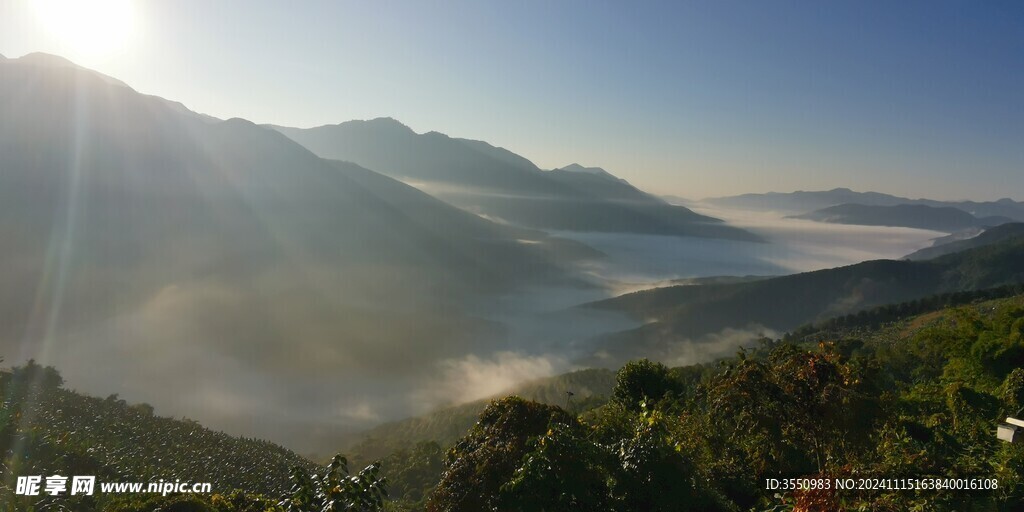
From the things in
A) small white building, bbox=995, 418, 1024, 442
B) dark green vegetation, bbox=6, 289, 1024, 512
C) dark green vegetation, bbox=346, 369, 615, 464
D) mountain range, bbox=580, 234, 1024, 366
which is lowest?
dark green vegetation, bbox=346, 369, 615, 464

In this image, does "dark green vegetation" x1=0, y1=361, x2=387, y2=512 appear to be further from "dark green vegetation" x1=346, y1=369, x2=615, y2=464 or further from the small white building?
"dark green vegetation" x1=346, y1=369, x2=615, y2=464

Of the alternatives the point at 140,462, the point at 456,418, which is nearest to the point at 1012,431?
the point at 140,462

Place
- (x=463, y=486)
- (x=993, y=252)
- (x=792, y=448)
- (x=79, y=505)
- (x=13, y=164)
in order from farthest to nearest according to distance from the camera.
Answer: (x=13, y=164) < (x=993, y=252) < (x=79, y=505) < (x=792, y=448) < (x=463, y=486)

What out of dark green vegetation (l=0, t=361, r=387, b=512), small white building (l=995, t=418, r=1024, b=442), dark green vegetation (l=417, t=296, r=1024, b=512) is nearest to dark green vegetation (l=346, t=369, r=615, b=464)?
dark green vegetation (l=0, t=361, r=387, b=512)

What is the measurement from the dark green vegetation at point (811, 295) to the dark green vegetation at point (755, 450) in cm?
15830

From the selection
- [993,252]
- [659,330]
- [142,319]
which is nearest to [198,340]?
[142,319]

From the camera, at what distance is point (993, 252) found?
161 m

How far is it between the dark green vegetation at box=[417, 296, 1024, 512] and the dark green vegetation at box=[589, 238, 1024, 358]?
158300mm

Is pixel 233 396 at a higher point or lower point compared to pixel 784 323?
lower

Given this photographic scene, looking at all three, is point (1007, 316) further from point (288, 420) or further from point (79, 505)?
→ point (288, 420)

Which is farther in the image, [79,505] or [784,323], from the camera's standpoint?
[784,323]

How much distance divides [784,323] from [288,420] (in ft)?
480

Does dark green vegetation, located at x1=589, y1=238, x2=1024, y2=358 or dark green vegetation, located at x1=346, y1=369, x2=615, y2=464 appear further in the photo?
dark green vegetation, located at x1=589, y1=238, x2=1024, y2=358

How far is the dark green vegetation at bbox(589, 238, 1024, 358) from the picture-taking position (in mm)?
159125
